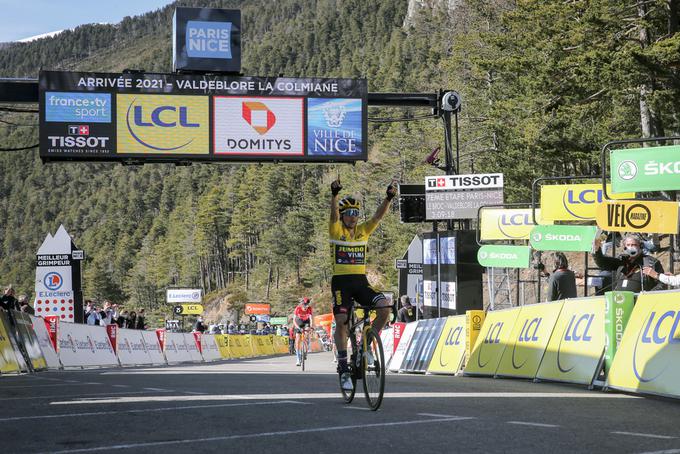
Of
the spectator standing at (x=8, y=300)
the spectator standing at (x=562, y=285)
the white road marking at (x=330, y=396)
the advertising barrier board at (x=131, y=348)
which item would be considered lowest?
the advertising barrier board at (x=131, y=348)

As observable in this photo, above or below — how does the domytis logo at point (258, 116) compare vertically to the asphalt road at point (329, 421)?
above

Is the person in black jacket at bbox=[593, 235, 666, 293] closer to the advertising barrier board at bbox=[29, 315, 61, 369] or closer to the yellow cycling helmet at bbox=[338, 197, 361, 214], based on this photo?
the yellow cycling helmet at bbox=[338, 197, 361, 214]

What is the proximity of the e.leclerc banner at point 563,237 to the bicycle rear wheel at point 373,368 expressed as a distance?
8.90m

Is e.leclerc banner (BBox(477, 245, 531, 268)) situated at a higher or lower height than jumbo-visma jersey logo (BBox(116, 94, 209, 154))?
lower

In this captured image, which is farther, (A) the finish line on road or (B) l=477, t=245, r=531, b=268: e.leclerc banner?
(B) l=477, t=245, r=531, b=268: e.leclerc banner

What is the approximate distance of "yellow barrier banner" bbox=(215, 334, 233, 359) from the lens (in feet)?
147

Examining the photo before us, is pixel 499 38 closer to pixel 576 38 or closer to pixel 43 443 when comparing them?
pixel 576 38

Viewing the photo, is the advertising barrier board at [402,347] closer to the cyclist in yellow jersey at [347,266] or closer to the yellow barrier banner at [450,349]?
the yellow barrier banner at [450,349]

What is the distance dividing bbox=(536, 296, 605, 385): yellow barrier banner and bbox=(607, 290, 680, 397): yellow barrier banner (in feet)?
2.34

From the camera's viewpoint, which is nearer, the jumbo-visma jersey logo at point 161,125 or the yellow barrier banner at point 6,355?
the yellow barrier banner at point 6,355

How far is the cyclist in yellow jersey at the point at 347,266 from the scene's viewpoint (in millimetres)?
9727

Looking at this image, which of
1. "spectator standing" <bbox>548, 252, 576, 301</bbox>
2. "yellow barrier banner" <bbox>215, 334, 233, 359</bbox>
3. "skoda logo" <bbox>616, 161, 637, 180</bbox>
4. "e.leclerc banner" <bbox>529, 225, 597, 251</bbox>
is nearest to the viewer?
"skoda logo" <bbox>616, 161, 637, 180</bbox>

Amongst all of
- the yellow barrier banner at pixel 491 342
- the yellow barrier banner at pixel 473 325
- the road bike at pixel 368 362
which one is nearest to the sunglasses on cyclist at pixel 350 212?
the road bike at pixel 368 362

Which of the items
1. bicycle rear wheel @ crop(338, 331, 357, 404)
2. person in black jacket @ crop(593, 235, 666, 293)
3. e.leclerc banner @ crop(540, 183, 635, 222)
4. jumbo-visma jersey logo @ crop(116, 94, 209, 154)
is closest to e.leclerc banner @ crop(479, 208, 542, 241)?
e.leclerc banner @ crop(540, 183, 635, 222)
